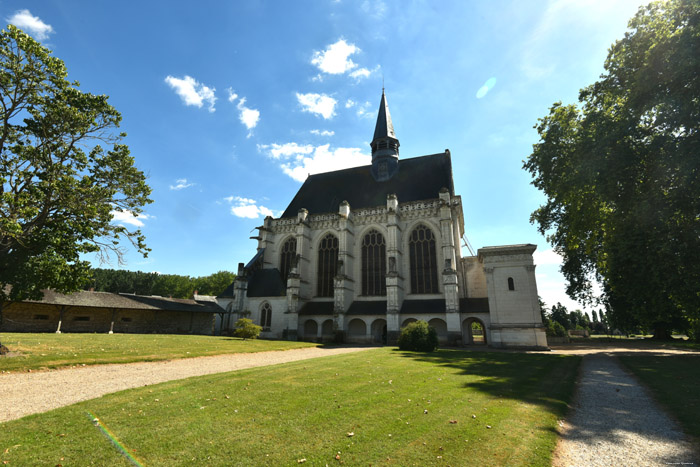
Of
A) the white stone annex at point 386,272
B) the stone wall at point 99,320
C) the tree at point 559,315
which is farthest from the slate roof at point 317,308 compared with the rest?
the tree at point 559,315

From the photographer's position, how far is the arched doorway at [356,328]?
3130 centimetres

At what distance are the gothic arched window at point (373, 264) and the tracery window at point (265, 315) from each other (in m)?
9.99

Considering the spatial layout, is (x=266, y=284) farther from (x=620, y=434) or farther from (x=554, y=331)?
(x=620, y=434)

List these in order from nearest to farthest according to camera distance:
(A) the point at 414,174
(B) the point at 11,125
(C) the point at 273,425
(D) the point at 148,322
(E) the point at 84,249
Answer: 1. (C) the point at 273,425
2. (B) the point at 11,125
3. (E) the point at 84,249
4. (D) the point at 148,322
5. (A) the point at 414,174

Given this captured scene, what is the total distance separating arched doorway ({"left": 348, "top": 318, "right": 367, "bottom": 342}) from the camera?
31.3 meters

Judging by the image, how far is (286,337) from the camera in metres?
31.2

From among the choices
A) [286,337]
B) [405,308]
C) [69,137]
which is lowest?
[286,337]

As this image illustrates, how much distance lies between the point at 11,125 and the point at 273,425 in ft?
53.5

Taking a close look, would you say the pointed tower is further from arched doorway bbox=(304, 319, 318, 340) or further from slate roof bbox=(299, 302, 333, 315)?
arched doorway bbox=(304, 319, 318, 340)

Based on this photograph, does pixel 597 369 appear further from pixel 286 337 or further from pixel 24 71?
pixel 24 71

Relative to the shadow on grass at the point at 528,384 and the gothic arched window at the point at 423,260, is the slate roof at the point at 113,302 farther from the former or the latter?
the shadow on grass at the point at 528,384

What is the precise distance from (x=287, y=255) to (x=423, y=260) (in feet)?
51.8

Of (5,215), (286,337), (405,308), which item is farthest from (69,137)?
(405,308)

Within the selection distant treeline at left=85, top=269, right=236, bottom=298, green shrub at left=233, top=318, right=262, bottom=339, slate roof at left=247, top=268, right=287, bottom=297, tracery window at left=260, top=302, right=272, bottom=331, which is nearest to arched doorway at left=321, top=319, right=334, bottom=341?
slate roof at left=247, top=268, right=287, bottom=297
